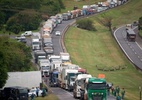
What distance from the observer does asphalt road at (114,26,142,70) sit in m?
101

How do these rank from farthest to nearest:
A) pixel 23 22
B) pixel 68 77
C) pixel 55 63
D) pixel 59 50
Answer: pixel 23 22 → pixel 59 50 → pixel 55 63 → pixel 68 77

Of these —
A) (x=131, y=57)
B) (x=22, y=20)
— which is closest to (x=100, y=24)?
→ (x=22, y=20)

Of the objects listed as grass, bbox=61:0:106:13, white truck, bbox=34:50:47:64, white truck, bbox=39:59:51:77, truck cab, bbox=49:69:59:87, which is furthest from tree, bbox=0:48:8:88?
grass, bbox=61:0:106:13

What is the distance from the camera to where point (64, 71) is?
68.4m

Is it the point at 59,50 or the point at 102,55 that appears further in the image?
the point at 102,55

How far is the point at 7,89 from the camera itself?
54.5 metres

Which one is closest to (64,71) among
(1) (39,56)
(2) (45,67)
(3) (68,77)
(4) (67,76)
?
(4) (67,76)

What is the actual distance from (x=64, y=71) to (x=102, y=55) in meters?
41.0

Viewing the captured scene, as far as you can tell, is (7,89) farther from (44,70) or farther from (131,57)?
(131,57)

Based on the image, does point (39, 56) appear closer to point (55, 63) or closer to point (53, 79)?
point (55, 63)

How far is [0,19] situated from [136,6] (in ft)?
166

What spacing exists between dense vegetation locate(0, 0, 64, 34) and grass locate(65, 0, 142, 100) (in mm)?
8760

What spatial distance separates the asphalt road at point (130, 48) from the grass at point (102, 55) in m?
1.01

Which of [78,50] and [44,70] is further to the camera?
[78,50]
